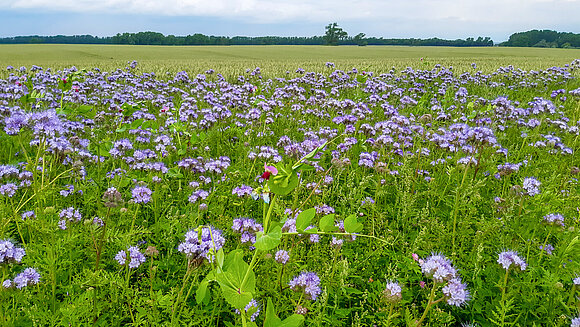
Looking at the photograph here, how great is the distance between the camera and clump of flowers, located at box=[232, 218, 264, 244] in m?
2.71

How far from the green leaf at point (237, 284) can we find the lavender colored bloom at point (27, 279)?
164 cm

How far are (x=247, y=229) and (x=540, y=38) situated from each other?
113 meters

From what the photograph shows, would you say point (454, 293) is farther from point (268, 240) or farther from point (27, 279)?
point (27, 279)

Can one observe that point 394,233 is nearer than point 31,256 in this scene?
No

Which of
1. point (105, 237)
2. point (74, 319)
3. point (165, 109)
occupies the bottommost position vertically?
point (74, 319)

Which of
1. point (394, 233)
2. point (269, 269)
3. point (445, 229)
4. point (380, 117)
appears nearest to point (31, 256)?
point (269, 269)

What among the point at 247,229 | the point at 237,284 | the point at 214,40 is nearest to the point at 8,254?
the point at 247,229

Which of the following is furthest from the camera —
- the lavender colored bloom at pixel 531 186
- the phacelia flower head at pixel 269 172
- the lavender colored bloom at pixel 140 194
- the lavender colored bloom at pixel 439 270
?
the lavender colored bloom at pixel 531 186

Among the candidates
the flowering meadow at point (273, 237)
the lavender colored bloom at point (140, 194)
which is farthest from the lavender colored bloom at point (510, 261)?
the lavender colored bloom at point (140, 194)

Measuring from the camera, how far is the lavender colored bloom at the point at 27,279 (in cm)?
237

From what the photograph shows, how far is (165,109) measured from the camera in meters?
6.20

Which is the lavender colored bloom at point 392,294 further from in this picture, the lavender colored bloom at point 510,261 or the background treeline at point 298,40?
the background treeline at point 298,40

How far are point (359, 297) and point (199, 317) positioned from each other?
4.01 feet

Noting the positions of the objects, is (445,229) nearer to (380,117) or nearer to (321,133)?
(321,133)
